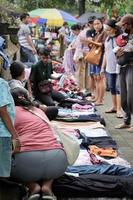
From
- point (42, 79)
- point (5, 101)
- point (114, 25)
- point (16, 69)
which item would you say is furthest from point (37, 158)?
point (114, 25)

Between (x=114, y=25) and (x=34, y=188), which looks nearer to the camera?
(x=34, y=188)

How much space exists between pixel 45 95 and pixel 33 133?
4.42m

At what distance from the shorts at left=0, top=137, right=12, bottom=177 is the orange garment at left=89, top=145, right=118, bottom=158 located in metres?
2.01

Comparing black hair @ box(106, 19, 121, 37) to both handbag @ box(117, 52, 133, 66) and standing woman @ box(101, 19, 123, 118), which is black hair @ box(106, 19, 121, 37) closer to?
standing woman @ box(101, 19, 123, 118)

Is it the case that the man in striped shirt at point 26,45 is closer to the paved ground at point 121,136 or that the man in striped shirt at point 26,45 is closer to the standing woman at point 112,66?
the paved ground at point 121,136

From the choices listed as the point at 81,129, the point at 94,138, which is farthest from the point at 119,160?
the point at 81,129

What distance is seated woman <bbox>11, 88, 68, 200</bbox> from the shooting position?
4.78m

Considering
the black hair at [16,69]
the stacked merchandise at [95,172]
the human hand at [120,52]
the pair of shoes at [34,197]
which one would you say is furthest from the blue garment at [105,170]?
the human hand at [120,52]

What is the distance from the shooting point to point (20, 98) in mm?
5309

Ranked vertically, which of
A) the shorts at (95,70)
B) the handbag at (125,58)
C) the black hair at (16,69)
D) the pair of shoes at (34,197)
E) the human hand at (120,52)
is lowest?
the shorts at (95,70)

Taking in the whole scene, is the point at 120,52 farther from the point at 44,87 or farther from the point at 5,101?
the point at 5,101

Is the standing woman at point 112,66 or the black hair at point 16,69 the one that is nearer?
the black hair at point 16,69

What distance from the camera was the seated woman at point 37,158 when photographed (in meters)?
4.78

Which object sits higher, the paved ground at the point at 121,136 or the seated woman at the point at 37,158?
the seated woman at the point at 37,158
